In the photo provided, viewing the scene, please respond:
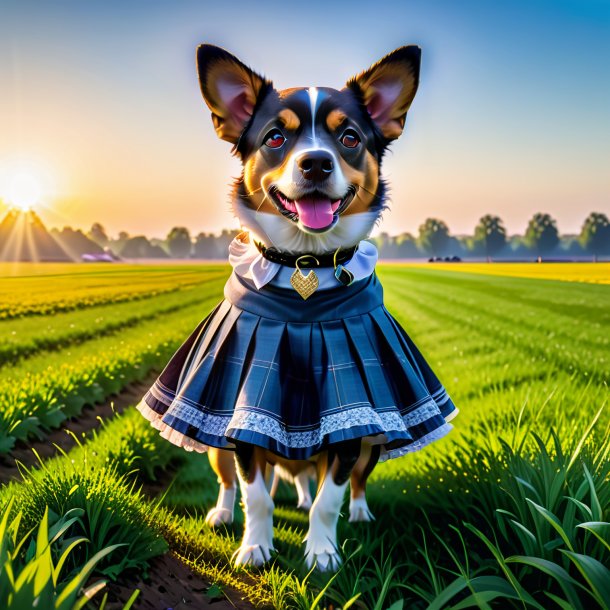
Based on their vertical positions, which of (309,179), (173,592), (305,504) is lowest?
(305,504)

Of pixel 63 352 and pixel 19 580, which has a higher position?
pixel 19 580

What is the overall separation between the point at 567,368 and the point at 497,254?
86.1 meters

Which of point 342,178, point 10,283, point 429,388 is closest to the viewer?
point 342,178

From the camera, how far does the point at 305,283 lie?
11.1 feet

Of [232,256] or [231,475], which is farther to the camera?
[231,475]

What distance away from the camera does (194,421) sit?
11.5 feet

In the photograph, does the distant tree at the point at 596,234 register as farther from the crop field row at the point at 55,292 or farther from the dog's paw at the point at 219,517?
the dog's paw at the point at 219,517

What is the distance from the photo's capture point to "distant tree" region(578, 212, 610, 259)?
74875mm

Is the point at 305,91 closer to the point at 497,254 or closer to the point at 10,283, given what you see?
the point at 10,283

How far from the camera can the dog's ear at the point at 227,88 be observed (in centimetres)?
333

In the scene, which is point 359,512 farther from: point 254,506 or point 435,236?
point 435,236

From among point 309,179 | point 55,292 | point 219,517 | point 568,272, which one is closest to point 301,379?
point 309,179

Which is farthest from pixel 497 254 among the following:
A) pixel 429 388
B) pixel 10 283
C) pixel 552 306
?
pixel 429 388

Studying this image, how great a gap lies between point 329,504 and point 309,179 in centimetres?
177
